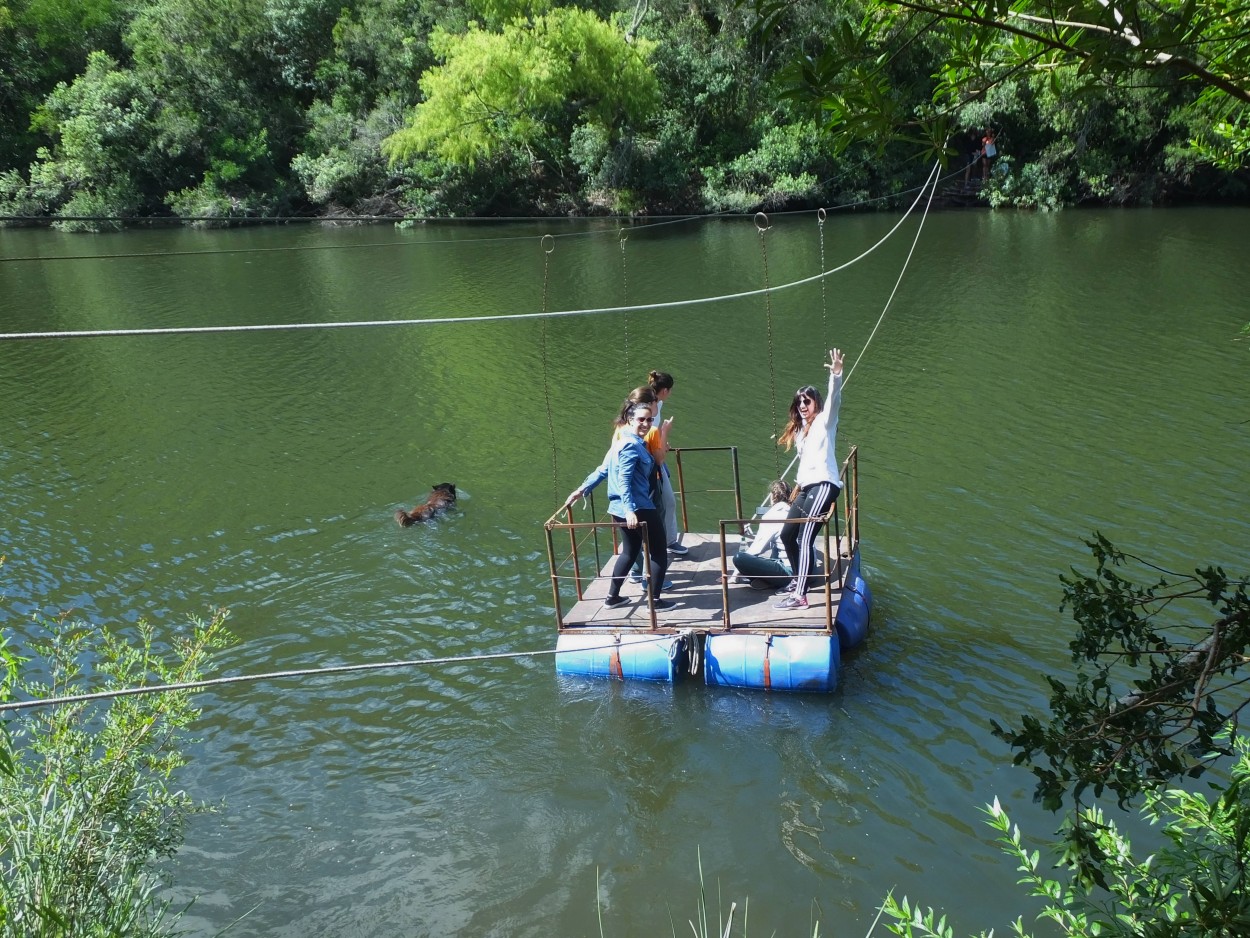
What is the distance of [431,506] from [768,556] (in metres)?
5.00

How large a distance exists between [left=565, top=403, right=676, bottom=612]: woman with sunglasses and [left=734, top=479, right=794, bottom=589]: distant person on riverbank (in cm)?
78

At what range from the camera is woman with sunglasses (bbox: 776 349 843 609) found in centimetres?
859

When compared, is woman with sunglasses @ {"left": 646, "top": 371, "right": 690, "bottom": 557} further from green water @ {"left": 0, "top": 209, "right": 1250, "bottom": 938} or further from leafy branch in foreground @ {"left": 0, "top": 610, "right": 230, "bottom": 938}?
leafy branch in foreground @ {"left": 0, "top": 610, "right": 230, "bottom": 938}

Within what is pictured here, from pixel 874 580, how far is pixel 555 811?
14.9 feet

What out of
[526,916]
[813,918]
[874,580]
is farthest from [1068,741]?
[874,580]

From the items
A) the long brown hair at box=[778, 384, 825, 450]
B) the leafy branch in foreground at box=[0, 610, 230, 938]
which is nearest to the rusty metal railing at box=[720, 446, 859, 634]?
the long brown hair at box=[778, 384, 825, 450]

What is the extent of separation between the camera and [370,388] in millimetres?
18516

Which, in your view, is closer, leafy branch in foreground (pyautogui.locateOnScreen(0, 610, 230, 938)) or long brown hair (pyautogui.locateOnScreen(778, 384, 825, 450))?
leafy branch in foreground (pyautogui.locateOnScreen(0, 610, 230, 938))

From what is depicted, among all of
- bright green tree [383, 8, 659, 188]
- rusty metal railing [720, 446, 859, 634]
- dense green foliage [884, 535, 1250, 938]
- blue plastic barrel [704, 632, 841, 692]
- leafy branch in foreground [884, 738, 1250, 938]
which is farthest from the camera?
bright green tree [383, 8, 659, 188]

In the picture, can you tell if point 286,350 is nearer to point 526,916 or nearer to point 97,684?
point 97,684

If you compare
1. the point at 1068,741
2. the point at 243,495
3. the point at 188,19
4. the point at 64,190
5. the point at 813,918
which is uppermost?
the point at 188,19

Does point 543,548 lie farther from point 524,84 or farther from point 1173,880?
point 524,84

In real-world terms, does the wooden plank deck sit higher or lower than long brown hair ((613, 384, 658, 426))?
lower

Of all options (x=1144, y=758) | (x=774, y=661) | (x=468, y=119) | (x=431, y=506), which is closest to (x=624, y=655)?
(x=774, y=661)
